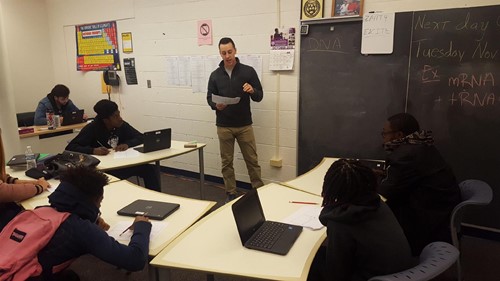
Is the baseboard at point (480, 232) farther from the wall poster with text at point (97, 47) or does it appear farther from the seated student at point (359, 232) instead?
the wall poster with text at point (97, 47)

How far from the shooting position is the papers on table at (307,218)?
1.85 metres

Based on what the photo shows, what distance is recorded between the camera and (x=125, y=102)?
5328 millimetres

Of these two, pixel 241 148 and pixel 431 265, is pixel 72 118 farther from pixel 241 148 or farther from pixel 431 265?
pixel 431 265

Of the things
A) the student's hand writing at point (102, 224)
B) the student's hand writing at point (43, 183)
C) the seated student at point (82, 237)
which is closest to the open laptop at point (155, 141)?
the student's hand writing at point (43, 183)

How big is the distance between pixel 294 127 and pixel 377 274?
8.29 feet

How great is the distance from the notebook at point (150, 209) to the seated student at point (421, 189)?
4.20 feet

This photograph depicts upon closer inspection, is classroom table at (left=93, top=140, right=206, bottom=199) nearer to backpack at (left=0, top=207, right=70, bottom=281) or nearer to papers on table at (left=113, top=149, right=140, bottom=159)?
papers on table at (left=113, top=149, right=140, bottom=159)

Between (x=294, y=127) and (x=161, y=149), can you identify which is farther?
(x=294, y=127)

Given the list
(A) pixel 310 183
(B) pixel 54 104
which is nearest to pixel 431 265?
(A) pixel 310 183

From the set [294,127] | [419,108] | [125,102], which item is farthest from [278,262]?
[125,102]

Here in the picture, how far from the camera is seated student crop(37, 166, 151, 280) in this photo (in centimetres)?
151

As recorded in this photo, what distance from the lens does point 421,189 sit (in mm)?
2150

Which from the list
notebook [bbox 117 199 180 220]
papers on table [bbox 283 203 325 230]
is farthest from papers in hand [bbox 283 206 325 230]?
notebook [bbox 117 199 180 220]

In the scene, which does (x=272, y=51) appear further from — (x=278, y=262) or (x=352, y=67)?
(x=278, y=262)
